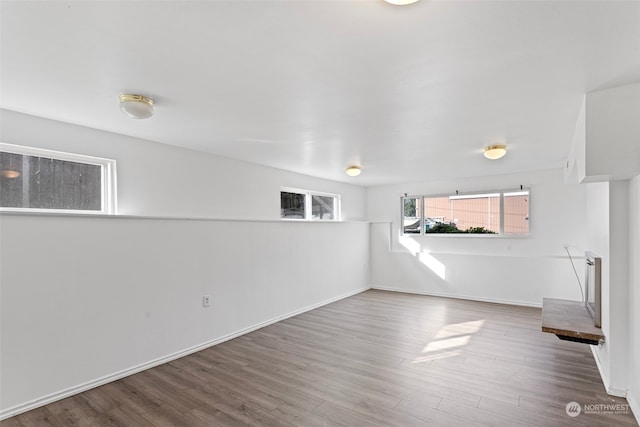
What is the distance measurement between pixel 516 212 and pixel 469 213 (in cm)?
78

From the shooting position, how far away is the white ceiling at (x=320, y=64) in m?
1.40

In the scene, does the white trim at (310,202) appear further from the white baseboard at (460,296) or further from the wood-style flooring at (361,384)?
the wood-style flooring at (361,384)

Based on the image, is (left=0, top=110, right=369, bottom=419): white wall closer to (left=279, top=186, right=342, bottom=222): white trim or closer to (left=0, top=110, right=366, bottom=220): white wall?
(left=0, top=110, right=366, bottom=220): white wall

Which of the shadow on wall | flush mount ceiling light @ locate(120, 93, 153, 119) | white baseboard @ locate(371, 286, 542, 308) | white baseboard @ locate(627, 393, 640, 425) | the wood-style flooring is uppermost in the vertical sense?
flush mount ceiling light @ locate(120, 93, 153, 119)

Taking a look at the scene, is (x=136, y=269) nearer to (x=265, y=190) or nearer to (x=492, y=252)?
(x=265, y=190)

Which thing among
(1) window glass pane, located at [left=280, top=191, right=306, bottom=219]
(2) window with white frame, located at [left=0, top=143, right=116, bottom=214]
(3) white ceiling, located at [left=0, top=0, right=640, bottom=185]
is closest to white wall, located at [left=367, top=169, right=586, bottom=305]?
(1) window glass pane, located at [left=280, top=191, right=306, bottom=219]

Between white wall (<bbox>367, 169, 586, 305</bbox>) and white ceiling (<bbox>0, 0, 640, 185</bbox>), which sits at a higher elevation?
white ceiling (<bbox>0, 0, 640, 185</bbox>)

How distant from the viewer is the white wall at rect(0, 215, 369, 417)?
7.91 ft

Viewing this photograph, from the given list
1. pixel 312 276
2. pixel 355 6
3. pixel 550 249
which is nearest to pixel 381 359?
pixel 312 276

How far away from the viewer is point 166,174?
367cm

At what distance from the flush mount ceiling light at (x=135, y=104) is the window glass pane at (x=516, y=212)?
19.0ft

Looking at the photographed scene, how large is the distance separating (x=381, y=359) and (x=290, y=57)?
2.92 meters

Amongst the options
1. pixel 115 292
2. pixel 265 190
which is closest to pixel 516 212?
pixel 265 190

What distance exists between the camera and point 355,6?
1.35 metres
